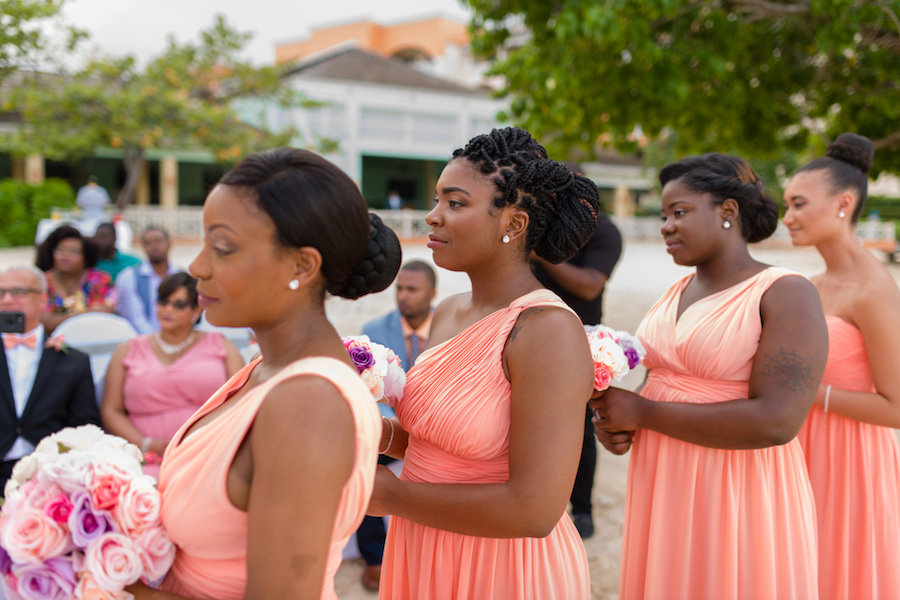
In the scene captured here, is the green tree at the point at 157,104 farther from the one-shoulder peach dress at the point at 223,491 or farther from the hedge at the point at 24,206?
the one-shoulder peach dress at the point at 223,491

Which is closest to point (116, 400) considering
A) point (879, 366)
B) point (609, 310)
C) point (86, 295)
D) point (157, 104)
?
point (86, 295)

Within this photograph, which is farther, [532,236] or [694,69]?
[694,69]

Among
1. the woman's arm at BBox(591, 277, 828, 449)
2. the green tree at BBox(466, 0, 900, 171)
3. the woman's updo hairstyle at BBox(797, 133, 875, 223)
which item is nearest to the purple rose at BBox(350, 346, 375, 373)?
the woman's arm at BBox(591, 277, 828, 449)

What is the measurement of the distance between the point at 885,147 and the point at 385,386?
9.98 metres

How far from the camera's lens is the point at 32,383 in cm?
379

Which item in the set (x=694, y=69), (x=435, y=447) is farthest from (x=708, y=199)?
(x=694, y=69)

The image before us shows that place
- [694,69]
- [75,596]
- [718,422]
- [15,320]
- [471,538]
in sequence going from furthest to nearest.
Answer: [694,69] < [15,320] < [718,422] < [471,538] < [75,596]

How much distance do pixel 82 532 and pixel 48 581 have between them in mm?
124

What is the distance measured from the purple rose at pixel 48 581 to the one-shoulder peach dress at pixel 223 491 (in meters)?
0.21

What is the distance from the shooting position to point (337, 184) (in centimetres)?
139

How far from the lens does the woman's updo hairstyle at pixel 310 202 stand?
1.36 m

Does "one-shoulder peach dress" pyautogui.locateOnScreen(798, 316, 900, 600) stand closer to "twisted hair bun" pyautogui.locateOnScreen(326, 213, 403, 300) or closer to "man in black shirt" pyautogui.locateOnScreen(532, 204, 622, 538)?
"man in black shirt" pyautogui.locateOnScreen(532, 204, 622, 538)

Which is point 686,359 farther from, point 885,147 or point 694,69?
point 885,147

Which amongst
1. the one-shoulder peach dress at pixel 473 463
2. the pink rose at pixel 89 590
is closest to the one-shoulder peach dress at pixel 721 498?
the one-shoulder peach dress at pixel 473 463
